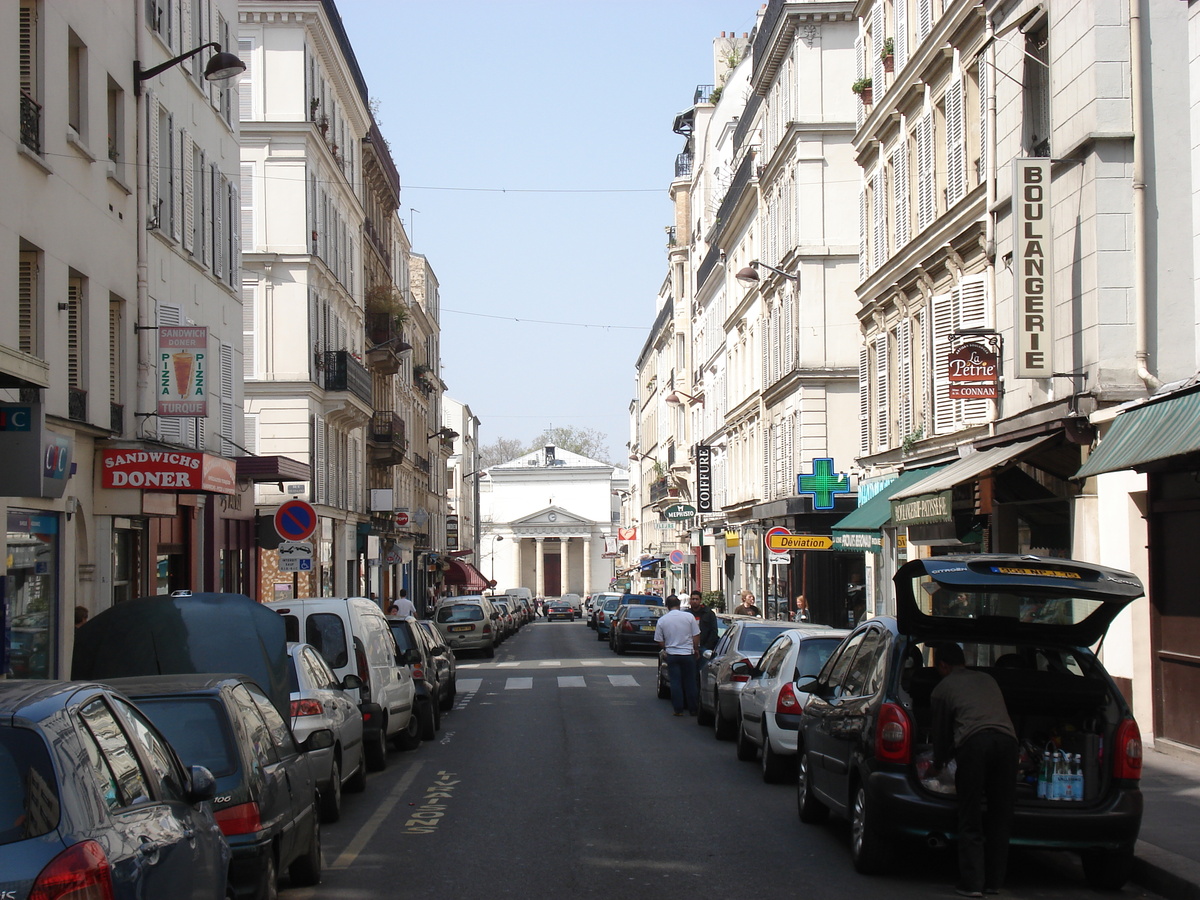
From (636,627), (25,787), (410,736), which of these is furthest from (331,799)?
(636,627)

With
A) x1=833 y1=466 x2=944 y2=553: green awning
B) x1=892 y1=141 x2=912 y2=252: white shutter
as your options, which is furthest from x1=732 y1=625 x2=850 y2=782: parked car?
x1=892 y1=141 x2=912 y2=252: white shutter

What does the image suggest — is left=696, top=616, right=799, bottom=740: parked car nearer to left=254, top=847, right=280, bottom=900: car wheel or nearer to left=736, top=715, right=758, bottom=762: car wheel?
left=736, top=715, right=758, bottom=762: car wheel

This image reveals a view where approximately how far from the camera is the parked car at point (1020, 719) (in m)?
8.58

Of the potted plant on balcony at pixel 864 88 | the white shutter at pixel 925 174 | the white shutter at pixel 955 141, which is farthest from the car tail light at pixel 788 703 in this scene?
the potted plant on balcony at pixel 864 88

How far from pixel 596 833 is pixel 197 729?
393 cm

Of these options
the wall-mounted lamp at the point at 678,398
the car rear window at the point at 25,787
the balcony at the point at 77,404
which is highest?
the wall-mounted lamp at the point at 678,398

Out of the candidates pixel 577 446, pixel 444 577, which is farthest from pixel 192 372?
pixel 577 446

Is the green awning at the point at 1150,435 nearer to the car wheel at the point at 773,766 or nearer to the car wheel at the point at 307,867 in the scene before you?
the car wheel at the point at 773,766

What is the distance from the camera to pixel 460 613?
130 feet

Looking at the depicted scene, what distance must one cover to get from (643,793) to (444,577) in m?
66.5

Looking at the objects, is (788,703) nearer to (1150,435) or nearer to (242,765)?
(1150,435)

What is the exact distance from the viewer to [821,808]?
10.8 meters

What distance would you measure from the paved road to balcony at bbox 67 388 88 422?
6.42m

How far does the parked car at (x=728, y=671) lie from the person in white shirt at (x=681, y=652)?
0.80 m
